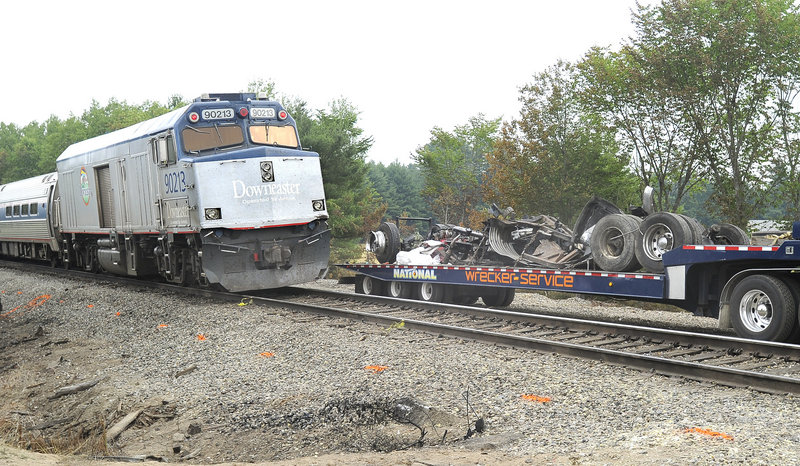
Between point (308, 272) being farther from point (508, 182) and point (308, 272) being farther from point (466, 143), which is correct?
point (466, 143)

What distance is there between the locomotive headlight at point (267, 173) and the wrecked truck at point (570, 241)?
3.05 metres

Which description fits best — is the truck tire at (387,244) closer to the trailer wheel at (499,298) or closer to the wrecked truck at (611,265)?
the wrecked truck at (611,265)

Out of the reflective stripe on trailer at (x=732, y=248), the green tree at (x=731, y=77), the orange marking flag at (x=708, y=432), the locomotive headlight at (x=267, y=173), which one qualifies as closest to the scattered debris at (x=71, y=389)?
the locomotive headlight at (x=267, y=173)

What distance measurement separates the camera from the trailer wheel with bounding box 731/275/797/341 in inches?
317

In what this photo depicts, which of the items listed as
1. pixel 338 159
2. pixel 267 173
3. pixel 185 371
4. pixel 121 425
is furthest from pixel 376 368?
pixel 338 159

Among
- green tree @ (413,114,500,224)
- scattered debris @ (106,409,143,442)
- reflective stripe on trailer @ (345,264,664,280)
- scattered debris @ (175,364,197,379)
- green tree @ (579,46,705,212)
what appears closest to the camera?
scattered debris @ (106,409,143,442)

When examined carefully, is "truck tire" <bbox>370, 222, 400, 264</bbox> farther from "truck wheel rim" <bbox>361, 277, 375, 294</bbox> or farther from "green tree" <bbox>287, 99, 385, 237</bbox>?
"green tree" <bbox>287, 99, 385, 237</bbox>

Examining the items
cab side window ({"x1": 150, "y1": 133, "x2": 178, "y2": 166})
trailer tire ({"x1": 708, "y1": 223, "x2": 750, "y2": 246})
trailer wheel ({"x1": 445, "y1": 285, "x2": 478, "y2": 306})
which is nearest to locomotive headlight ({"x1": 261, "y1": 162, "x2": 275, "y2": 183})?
cab side window ({"x1": 150, "y1": 133, "x2": 178, "y2": 166})

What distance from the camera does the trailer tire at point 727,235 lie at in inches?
405

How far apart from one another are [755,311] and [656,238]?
2.09m

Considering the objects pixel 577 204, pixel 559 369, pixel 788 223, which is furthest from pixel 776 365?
pixel 577 204

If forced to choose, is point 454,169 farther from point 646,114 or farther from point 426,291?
point 426,291

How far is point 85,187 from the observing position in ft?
59.6

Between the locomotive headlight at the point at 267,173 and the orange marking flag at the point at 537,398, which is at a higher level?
the locomotive headlight at the point at 267,173
